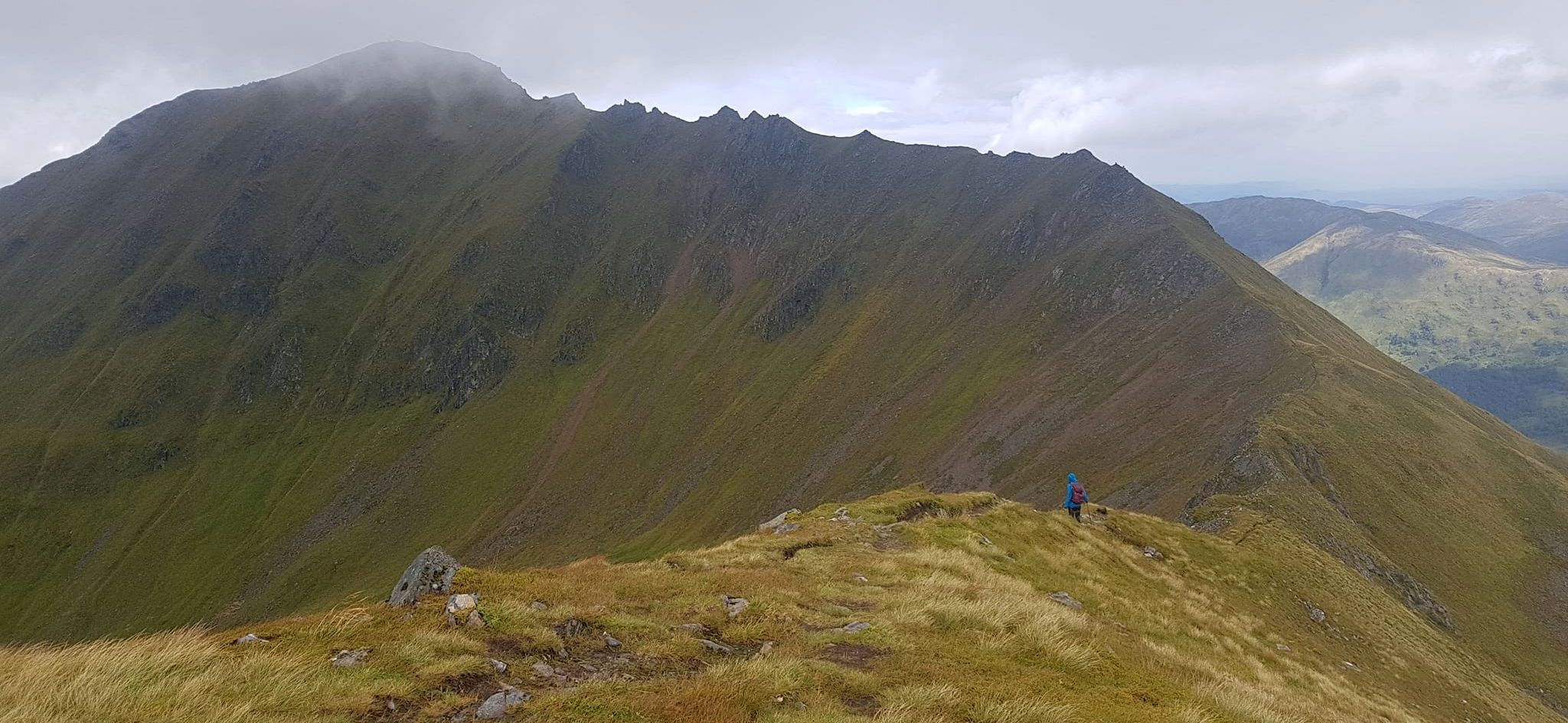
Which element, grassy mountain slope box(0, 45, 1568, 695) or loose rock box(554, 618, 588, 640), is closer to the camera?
loose rock box(554, 618, 588, 640)

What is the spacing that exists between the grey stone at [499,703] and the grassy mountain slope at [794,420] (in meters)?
48.2

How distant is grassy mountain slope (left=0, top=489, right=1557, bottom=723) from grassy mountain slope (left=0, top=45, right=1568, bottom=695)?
25722 mm

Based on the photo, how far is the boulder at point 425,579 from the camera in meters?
13.6

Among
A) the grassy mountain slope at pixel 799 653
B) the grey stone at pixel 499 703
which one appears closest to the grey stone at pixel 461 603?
the grassy mountain slope at pixel 799 653

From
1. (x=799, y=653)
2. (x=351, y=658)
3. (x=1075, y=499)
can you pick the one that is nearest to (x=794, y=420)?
(x=1075, y=499)

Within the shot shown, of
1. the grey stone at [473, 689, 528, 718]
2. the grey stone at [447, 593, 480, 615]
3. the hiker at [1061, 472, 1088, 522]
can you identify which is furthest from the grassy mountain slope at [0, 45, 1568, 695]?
the grey stone at [473, 689, 528, 718]

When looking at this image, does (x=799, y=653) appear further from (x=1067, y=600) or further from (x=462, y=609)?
(x=1067, y=600)

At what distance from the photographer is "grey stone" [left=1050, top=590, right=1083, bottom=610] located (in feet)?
72.3

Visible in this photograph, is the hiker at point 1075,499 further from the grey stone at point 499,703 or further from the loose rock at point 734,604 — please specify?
the grey stone at point 499,703

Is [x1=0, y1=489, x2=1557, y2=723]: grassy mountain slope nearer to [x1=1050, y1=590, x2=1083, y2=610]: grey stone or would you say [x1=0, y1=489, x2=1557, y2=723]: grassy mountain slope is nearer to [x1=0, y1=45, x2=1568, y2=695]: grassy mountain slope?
[x1=1050, y1=590, x2=1083, y2=610]: grey stone

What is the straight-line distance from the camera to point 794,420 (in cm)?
13075

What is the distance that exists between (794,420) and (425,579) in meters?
117

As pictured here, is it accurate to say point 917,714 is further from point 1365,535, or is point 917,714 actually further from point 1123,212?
point 1123,212

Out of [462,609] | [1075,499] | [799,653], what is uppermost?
[462,609]
